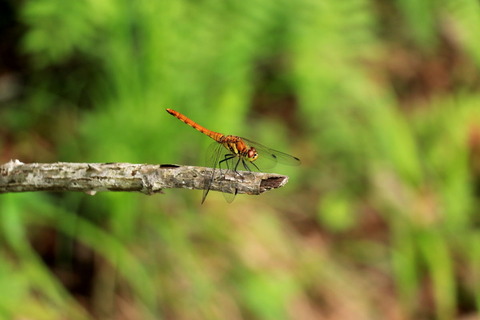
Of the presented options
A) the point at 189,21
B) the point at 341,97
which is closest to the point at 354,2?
the point at 341,97

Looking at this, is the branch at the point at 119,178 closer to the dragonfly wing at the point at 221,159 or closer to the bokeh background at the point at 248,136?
the dragonfly wing at the point at 221,159

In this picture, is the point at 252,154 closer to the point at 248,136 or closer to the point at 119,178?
the point at 119,178

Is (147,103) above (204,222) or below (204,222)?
above

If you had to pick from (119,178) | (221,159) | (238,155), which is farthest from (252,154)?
(119,178)

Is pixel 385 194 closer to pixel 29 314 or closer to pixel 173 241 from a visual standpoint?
pixel 173 241

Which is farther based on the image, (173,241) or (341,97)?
(341,97)

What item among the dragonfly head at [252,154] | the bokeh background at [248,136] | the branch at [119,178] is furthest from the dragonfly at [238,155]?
the bokeh background at [248,136]

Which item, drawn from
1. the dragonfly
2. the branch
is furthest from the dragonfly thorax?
the branch

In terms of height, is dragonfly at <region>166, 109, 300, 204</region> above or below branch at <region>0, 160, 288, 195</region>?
above

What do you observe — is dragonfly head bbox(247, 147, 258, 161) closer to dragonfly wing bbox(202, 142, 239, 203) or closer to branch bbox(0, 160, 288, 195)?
dragonfly wing bbox(202, 142, 239, 203)
